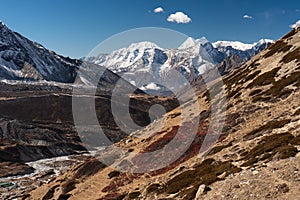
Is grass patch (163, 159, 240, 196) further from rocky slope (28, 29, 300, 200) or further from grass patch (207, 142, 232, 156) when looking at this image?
grass patch (207, 142, 232, 156)

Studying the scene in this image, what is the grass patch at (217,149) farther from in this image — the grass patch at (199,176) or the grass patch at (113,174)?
the grass patch at (113,174)

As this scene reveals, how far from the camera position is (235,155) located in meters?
33.8

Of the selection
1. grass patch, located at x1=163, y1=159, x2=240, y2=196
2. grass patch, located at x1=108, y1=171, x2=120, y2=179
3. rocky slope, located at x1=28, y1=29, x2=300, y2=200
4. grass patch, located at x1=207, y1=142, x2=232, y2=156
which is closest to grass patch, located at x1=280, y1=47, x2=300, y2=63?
rocky slope, located at x1=28, y1=29, x2=300, y2=200

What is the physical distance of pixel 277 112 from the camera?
4156 centimetres

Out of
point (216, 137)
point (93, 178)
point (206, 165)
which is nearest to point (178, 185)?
point (206, 165)

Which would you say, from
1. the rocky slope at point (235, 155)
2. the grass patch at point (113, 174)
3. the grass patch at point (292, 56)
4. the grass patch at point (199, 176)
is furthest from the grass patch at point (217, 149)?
the grass patch at point (292, 56)

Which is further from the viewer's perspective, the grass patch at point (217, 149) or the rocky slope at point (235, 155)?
the grass patch at point (217, 149)

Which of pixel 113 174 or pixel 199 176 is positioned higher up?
pixel 199 176

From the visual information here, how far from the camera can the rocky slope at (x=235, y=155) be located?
24.6m

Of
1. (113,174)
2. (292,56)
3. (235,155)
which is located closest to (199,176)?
(235,155)

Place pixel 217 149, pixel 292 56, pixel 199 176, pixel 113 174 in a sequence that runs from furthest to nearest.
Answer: pixel 292 56
pixel 113 174
pixel 217 149
pixel 199 176

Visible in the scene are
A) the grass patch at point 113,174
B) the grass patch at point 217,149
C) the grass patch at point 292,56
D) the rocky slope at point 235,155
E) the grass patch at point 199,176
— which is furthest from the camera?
the grass patch at point 292,56

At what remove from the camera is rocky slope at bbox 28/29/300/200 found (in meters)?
24.6

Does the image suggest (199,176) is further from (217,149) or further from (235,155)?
(217,149)
